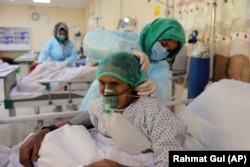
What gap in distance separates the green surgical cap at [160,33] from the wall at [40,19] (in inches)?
272

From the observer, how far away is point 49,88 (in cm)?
263

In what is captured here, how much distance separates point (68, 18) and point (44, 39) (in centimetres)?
107

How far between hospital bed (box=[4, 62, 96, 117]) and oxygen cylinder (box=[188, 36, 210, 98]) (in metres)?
1.25

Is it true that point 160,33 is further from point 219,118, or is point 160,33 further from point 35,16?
point 35,16

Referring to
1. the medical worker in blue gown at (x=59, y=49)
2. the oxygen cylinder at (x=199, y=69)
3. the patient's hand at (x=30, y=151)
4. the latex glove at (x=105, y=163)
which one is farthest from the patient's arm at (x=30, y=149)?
the medical worker in blue gown at (x=59, y=49)

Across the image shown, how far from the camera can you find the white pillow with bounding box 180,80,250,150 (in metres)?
1.21

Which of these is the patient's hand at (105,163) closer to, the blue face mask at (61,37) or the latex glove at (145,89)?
the latex glove at (145,89)

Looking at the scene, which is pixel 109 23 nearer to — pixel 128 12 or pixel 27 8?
pixel 128 12

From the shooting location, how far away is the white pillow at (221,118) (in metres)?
1.21

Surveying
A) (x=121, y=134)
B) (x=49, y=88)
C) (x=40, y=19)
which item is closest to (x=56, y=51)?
(x=49, y=88)

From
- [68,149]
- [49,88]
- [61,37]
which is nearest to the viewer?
[68,149]

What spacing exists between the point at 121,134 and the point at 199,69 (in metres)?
1.08

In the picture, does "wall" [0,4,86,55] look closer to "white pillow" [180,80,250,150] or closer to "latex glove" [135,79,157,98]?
"white pillow" [180,80,250,150]

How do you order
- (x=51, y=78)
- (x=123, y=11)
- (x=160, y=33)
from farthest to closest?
(x=123, y=11) < (x=51, y=78) < (x=160, y=33)
